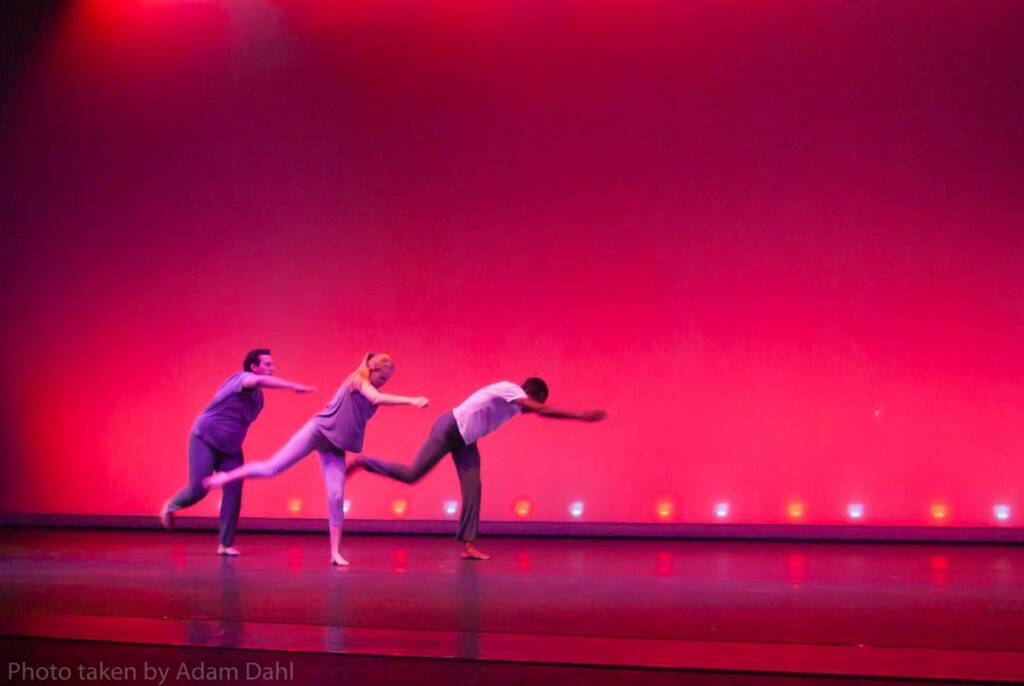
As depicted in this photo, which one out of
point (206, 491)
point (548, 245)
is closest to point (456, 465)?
point (206, 491)

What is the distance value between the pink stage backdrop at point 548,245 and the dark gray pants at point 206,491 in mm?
1858

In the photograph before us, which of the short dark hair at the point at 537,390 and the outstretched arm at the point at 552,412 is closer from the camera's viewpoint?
the outstretched arm at the point at 552,412

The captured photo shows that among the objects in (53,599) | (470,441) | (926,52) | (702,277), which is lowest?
(53,599)

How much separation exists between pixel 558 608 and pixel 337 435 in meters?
2.04

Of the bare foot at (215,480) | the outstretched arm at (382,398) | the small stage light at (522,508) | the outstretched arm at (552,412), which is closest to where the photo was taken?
the outstretched arm at (382,398)

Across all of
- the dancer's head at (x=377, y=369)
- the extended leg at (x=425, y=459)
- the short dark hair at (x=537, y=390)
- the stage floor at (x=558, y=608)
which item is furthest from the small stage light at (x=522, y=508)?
the dancer's head at (x=377, y=369)

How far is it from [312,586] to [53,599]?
47.2 inches

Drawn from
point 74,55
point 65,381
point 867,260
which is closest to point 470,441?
point 867,260

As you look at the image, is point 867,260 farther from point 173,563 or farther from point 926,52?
point 173,563

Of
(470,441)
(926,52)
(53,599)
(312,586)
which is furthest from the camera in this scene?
(926,52)

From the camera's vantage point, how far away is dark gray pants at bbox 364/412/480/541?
6.38m

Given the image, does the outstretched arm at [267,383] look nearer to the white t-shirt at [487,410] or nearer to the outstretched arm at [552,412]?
the white t-shirt at [487,410]

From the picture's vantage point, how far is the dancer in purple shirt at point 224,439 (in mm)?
6699

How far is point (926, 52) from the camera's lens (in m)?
7.80
